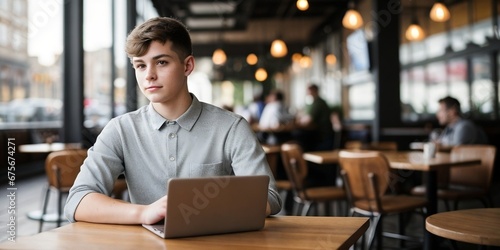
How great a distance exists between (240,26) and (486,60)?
8.69 meters

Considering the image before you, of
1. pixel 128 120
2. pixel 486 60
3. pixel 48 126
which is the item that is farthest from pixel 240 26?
pixel 128 120

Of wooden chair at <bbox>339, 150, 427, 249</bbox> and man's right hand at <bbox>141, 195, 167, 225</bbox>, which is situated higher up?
man's right hand at <bbox>141, 195, 167, 225</bbox>

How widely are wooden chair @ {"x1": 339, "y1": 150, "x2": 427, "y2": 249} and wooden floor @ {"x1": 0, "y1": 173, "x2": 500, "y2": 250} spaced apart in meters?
0.67

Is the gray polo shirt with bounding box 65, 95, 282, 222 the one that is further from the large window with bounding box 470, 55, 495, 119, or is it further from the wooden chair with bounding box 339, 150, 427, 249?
the large window with bounding box 470, 55, 495, 119

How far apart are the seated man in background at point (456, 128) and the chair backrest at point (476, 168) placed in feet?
2.23

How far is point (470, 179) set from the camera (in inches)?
170

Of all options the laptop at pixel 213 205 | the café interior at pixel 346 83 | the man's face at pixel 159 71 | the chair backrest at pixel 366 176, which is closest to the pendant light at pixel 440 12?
the café interior at pixel 346 83

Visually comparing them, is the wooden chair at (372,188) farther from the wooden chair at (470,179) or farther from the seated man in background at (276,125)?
the seated man in background at (276,125)

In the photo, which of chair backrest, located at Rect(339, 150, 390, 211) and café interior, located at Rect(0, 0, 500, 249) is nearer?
chair backrest, located at Rect(339, 150, 390, 211)

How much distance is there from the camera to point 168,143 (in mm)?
1629

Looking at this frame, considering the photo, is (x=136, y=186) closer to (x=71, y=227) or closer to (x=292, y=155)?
(x=71, y=227)

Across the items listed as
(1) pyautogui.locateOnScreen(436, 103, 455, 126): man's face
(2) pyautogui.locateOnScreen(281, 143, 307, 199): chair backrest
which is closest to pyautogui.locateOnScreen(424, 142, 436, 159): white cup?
(2) pyautogui.locateOnScreen(281, 143, 307, 199): chair backrest

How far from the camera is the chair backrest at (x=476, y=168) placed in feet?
13.5

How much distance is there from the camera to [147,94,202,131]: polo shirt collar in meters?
1.64
